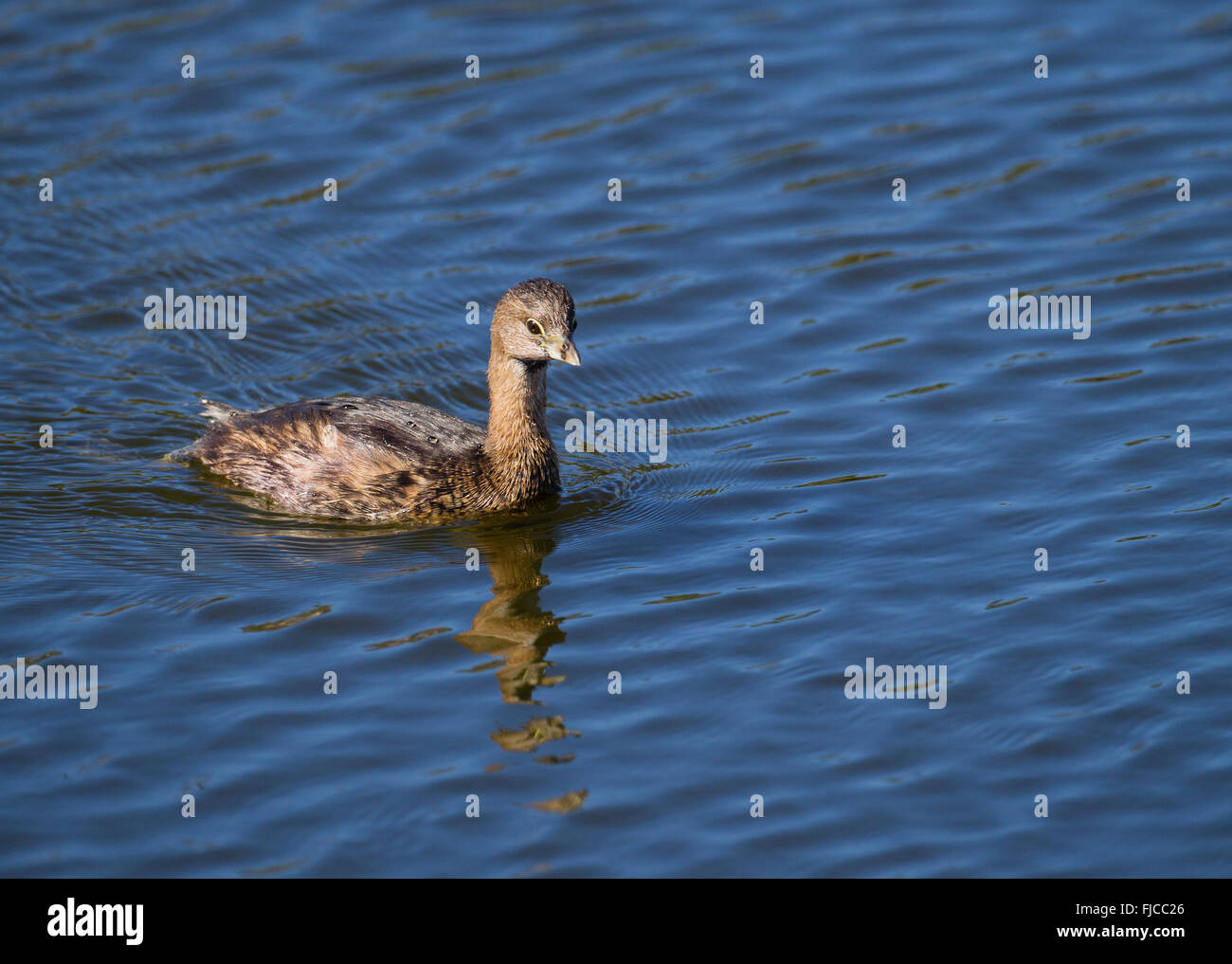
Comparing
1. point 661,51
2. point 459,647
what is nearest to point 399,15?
point 661,51

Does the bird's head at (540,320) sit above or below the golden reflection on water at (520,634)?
above

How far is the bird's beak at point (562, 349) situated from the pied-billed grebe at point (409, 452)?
56 mm

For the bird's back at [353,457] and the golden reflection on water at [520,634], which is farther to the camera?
the bird's back at [353,457]

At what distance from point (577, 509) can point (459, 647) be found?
210cm

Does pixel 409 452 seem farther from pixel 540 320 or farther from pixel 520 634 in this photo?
pixel 520 634

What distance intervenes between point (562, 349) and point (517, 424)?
2.83 ft

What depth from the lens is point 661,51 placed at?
58.3ft

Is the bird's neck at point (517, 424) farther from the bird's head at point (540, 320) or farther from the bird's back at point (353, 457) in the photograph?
the bird's head at point (540, 320)

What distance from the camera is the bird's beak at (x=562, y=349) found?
10.5 metres

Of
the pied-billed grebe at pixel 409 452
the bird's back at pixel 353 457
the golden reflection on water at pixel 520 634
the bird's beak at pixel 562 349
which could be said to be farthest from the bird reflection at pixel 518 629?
the bird's beak at pixel 562 349

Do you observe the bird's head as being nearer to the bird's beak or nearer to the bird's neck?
the bird's beak

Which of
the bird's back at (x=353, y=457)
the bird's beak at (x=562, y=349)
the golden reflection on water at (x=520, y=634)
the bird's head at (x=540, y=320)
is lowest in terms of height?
the golden reflection on water at (x=520, y=634)

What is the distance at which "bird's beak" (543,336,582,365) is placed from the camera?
10.5 metres

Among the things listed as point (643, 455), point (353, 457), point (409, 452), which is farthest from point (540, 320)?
point (643, 455)
